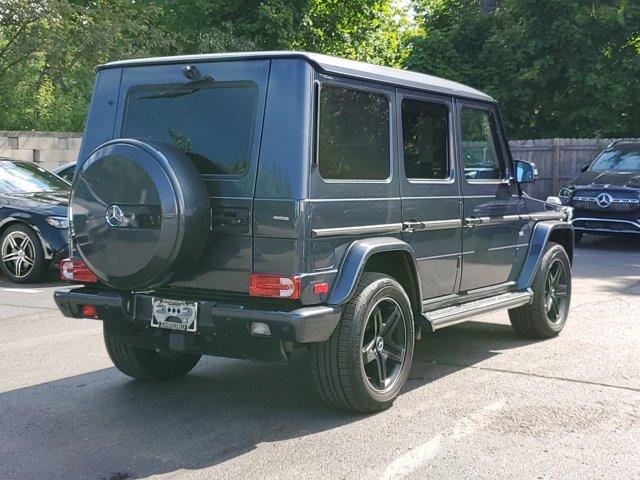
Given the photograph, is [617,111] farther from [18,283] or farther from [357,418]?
[357,418]

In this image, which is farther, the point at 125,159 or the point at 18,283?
the point at 18,283

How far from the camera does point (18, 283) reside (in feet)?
32.8

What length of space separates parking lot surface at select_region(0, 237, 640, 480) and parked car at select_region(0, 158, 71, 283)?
307 centimetres

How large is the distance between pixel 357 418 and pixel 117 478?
1.46 m

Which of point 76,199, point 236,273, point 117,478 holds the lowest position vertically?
point 117,478

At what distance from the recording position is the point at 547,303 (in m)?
6.66

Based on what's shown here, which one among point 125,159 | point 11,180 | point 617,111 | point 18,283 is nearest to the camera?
point 125,159

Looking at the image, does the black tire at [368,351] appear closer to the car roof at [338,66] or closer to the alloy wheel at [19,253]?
the car roof at [338,66]

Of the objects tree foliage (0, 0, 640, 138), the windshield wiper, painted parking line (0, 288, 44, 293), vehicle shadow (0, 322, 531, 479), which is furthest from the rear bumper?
tree foliage (0, 0, 640, 138)

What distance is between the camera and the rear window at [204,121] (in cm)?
442

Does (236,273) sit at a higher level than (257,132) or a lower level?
lower

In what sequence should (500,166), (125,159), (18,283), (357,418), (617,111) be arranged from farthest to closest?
(617,111) → (18,283) → (500,166) → (357,418) → (125,159)

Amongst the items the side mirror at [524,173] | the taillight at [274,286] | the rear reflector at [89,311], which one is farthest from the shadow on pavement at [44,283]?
the taillight at [274,286]

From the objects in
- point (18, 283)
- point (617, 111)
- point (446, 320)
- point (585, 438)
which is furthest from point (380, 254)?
point (617, 111)
